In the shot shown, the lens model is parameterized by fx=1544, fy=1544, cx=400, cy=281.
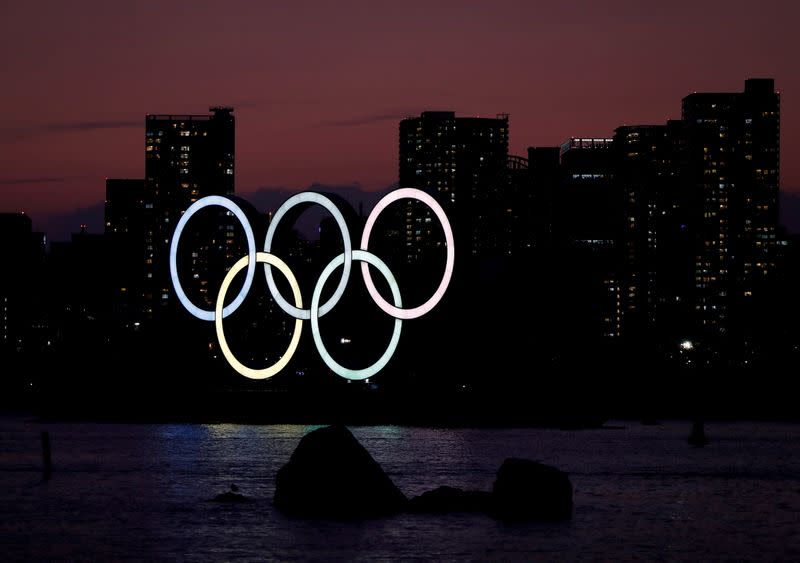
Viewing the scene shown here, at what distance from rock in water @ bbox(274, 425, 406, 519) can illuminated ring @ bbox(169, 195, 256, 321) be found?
56.1 meters

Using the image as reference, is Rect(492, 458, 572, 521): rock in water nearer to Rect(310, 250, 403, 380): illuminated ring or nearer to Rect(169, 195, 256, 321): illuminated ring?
Rect(310, 250, 403, 380): illuminated ring

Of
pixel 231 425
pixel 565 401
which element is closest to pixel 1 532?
pixel 231 425

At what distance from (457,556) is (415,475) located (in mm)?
29927

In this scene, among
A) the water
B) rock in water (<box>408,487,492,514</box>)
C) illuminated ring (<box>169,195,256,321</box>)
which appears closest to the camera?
the water

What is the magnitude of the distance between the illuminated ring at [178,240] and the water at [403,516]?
395 inches

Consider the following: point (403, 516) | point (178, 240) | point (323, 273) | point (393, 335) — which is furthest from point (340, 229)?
point (403, 516)

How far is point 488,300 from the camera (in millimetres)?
158375

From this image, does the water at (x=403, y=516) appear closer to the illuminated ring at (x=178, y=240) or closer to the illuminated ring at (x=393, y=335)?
the illuminated ring at (x=393, y=335)

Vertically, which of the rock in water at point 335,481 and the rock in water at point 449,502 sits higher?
the rock in water at point 335,481

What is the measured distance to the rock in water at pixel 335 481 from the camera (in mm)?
48656

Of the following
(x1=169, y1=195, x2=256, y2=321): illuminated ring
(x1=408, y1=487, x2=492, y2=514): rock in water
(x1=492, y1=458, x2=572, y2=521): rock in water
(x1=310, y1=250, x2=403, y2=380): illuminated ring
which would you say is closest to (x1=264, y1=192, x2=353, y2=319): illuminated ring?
(x1=310, y1=250, x2=403, y2=380): illuminated ring

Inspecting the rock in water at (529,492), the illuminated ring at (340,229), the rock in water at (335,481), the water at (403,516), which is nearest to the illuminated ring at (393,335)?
the illuminated ring at (340,229)

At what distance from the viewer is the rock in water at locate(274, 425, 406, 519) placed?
160 feet

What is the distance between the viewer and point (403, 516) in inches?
1982
